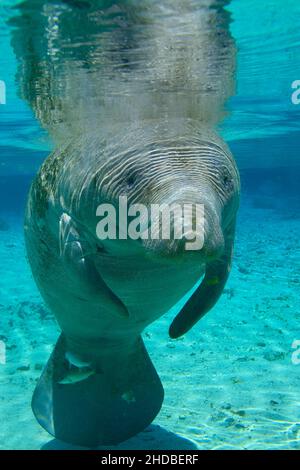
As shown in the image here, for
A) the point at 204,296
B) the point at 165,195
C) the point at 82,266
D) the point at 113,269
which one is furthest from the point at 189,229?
the point at 204,296

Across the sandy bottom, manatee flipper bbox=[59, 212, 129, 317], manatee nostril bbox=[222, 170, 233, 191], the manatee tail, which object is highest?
manatee nostril bbox=[222, 170, 233, 191]

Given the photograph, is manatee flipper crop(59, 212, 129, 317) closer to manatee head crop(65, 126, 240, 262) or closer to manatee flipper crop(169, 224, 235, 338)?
manatee head crop(65, 126, 240, 262)

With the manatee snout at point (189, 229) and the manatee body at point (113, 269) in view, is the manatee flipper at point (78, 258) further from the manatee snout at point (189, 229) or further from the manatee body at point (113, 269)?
the manatee snout at point (189, 229)

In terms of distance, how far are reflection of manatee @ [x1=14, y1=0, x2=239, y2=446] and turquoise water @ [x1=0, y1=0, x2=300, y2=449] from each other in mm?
673

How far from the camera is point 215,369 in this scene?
792 cm

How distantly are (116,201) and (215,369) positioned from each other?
5.34 m

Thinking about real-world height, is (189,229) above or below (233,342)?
above

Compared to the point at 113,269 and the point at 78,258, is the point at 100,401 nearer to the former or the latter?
the point at 113,269

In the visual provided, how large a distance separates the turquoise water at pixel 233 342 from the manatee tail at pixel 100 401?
22.0 inches

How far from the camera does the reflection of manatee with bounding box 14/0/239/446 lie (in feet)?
11.3

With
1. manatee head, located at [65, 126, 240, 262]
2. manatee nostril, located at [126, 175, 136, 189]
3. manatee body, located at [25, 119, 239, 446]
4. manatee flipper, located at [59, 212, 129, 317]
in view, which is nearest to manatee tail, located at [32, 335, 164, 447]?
manatee body, located at [25, 119, 239, 446]

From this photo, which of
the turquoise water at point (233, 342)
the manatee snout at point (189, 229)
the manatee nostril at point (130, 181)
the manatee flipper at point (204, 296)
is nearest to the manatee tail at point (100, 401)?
the turquoise water at point (233, 342)

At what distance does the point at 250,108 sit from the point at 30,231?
574 inches
